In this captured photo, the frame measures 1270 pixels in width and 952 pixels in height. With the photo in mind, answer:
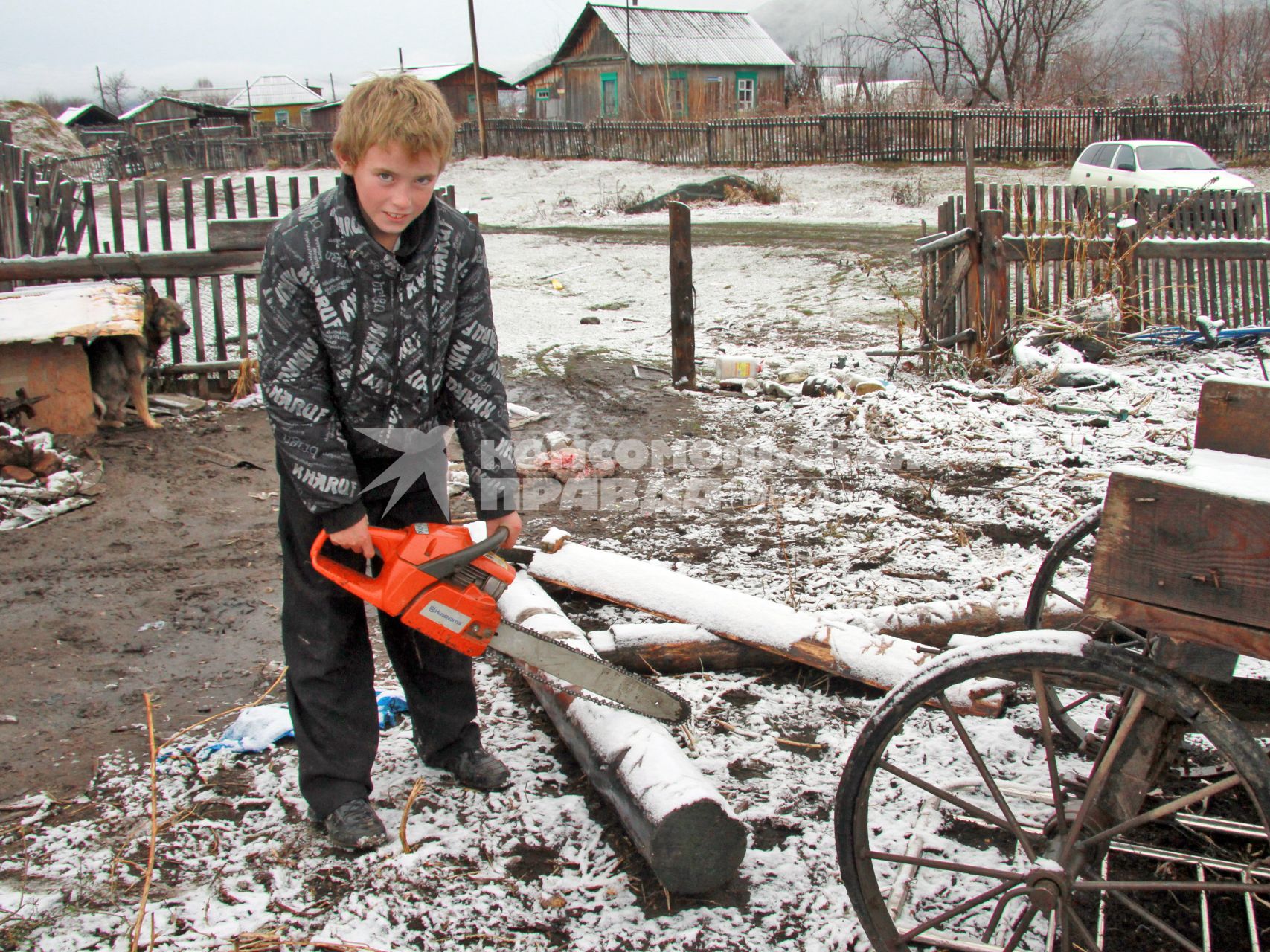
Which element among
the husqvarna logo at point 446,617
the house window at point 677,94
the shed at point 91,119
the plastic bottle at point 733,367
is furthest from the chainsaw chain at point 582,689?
the shed at point 91,119

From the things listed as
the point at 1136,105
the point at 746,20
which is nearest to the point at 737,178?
the point at 1136,105

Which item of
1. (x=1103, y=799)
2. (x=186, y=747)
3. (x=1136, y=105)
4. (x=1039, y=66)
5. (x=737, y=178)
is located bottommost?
(x=186, y=747)

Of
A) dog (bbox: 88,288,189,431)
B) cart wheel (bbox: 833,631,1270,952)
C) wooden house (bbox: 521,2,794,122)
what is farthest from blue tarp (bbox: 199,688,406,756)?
wooden house (bbox: 521,2,794,122)

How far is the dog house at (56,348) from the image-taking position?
5655 mm

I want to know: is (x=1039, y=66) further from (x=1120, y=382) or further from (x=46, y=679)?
(x=46, y=679)

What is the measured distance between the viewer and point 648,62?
41.9m

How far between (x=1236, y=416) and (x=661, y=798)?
156 cm

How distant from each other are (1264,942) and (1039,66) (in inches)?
1495

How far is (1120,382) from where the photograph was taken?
7066 mm

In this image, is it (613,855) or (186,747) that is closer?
(613,855)

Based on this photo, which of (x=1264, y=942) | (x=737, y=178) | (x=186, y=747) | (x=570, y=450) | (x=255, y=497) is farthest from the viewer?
(x=737, y=178)

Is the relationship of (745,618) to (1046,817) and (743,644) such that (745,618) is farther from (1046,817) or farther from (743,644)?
(1046,817)

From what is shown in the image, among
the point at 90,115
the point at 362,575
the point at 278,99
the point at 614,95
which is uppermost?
the point at 278,99

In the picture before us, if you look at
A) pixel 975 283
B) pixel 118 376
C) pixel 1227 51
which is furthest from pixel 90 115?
pixel 975 283
